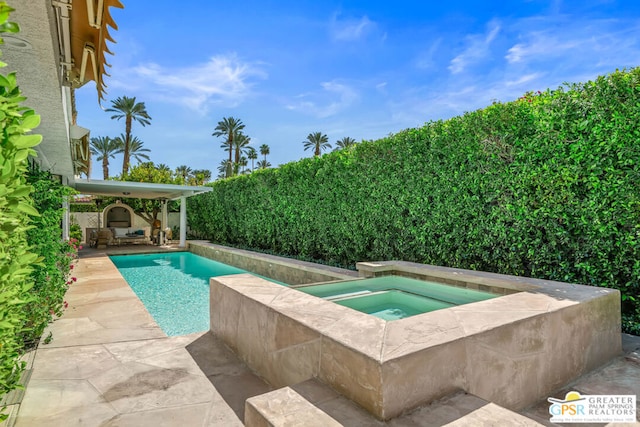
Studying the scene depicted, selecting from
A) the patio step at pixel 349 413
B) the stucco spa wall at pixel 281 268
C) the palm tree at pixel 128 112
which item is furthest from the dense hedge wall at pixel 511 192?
the palm tree at pixel 128 112

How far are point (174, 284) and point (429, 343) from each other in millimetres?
9701

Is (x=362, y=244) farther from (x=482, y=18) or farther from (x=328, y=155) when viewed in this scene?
(x=482, y=18)

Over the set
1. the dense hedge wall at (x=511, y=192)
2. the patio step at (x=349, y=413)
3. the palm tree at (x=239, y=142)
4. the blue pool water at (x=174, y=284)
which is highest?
the palm tree at (x=239, y=142)

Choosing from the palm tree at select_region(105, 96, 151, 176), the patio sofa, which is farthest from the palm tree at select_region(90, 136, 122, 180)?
the patio sofa

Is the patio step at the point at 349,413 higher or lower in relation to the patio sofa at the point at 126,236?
lower

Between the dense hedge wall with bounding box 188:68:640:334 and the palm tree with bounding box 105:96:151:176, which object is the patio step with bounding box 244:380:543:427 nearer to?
the dense hedge wall with bounding box 188:68:640:334

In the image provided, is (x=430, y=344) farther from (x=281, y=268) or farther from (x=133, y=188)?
(x=133, y=188)

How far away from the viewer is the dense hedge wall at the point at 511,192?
458 centimetres

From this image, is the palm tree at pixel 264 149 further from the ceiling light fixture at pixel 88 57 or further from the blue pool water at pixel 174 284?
the ceiling light fixture at pixel 88 57

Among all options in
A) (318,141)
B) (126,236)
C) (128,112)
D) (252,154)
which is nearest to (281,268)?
(126,236)

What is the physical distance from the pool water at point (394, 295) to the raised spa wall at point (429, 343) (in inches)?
23.6

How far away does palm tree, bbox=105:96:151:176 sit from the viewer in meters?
33.7

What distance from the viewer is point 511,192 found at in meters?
5.79

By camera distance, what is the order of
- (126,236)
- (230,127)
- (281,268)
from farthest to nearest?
(230,127) → (126,236) → (281,268)
